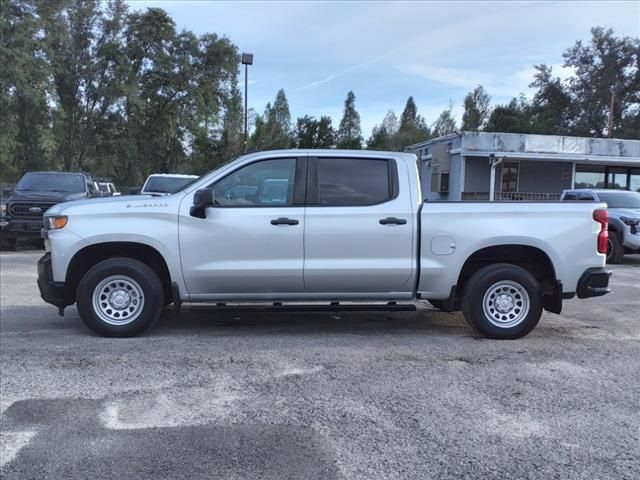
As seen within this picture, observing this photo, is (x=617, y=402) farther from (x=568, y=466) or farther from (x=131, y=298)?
(x=131, y=298)

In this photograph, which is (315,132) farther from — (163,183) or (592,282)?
(592,282)

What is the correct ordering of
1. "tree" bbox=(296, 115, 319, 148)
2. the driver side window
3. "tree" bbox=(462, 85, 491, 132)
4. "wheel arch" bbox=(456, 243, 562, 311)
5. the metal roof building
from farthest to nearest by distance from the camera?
"tree" bbox=(462, 85, 491, 132)
"tree" bbox=(296, 115, 319, 148)
the metal roof building
"wheel arch" bbox=(456, 243, 562, 311)
the driver side window

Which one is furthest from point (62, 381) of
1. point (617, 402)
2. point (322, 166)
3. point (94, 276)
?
point (617, 402)

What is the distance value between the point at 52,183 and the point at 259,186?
11.2 meters

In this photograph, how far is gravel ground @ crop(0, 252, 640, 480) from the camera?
3.44m

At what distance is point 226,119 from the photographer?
143 feet

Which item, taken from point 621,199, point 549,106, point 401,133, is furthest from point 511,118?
point 621,199

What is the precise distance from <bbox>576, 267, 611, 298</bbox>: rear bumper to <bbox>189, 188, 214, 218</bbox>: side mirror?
3.89 meters

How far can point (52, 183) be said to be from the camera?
15266 mm

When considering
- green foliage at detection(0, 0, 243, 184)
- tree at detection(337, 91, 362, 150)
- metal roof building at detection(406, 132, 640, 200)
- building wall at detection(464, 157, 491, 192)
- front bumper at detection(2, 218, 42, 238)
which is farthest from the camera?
tree at detection(337, 91, 362, 150)

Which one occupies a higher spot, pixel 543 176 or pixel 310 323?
pixel 543 176

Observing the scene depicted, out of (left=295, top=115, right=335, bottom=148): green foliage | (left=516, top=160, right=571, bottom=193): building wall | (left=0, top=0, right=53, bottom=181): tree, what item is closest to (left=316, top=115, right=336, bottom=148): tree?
(left=295, top=115, right=335, bottom=148): green foliage

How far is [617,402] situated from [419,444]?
176 cm

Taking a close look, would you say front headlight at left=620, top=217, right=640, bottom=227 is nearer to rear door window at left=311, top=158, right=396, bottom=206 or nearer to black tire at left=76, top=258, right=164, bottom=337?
rear door window at left=311, top=158, right=396, bottom=206
